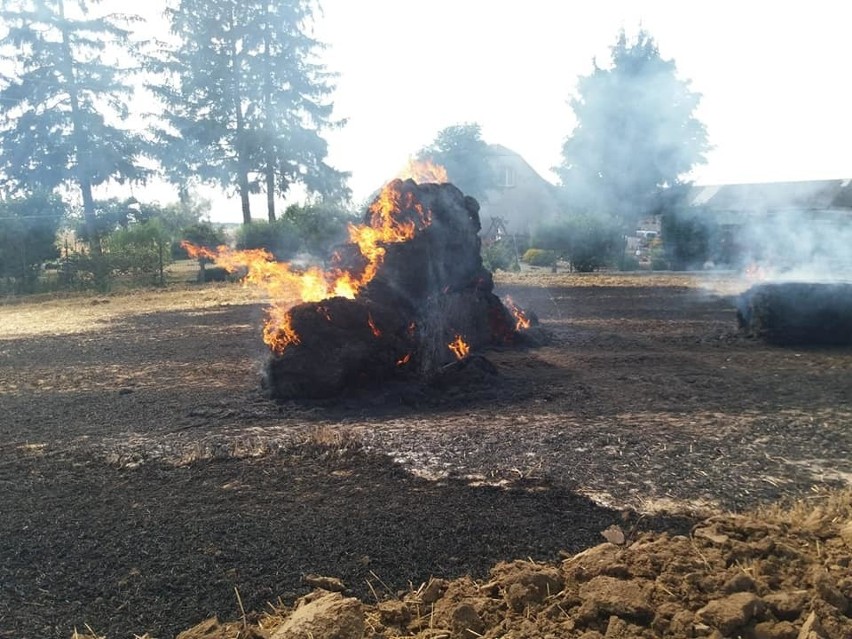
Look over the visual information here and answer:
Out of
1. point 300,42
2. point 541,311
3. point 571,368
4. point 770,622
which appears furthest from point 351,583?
point 300,42

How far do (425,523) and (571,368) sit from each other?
5239 millimetres

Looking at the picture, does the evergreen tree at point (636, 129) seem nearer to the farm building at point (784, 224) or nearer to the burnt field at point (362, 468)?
the farm building at point (784, 224)

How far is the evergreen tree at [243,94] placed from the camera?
28781 millimetres

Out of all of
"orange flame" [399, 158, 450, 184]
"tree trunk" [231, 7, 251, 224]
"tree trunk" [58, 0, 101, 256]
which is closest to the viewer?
A: "orange flame" [399, 158, 450, 184]

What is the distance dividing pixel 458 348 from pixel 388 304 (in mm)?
1882

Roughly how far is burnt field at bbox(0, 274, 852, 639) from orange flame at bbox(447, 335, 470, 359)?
0.64 meters

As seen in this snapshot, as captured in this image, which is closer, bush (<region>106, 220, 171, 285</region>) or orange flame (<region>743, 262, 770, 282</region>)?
orange flame (<region>743, 262, 770, 282</region>)

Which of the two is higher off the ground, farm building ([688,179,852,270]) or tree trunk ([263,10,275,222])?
tree trunk ([263,10,275,222])

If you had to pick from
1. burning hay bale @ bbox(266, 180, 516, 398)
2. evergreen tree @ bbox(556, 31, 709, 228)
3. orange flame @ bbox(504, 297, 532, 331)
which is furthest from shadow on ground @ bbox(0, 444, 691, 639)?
evergreen tree @ bbox(556, 31, 709, 228)

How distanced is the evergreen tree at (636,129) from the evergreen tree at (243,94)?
14560 mm

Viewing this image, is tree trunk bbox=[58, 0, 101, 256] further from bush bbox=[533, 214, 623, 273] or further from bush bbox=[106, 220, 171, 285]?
bush bbox=[533, 214, 623, 273]

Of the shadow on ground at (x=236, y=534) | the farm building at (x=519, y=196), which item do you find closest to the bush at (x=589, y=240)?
the farm building at (x=519, y=196)

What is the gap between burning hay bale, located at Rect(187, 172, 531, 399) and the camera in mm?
7832

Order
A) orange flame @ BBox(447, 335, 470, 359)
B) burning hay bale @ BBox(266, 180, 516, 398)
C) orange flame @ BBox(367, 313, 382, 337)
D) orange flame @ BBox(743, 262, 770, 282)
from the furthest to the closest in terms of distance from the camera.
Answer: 1. orange flame @ BBox(743, 262, 770, 282)
2. orange flame @ BBox(447, 335, 470, 359)
3. orange flame @ BBox(367, 313, 382, 337)
4. burning hay bale @ BBox(266, 180, 516, 398)
